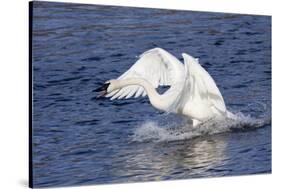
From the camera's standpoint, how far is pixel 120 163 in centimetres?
572

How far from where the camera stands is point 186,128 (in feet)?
19.7

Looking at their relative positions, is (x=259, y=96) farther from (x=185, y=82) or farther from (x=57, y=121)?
(x=57, y=121)

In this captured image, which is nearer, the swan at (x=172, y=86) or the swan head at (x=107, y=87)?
the swan head at (x=107, y=87)

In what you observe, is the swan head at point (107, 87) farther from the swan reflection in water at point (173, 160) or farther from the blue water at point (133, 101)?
the swan reflection in water at point (173, 160)

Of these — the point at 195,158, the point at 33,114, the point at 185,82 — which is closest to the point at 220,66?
the point at 185,82

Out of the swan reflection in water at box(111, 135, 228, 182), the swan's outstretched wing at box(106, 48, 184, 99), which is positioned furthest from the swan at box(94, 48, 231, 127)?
the swan reflection in water at box(111, 135, 228, 182)

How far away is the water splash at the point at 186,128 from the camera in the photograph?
5.85 meters

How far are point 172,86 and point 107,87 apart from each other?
1.82 feet

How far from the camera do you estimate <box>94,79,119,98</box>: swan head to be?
569cm

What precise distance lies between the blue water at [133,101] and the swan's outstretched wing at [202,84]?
0.06 meters

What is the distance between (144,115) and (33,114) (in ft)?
2.92

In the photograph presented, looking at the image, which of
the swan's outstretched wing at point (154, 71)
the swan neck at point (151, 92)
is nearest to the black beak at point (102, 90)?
the swan's outstretched wing at point (154, 71)

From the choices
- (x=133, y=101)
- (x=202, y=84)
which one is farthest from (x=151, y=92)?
(x=202, y=84)

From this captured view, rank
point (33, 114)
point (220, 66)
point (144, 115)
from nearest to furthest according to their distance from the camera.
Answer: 1. point (33, 114)
2. point (144, 115)
3. point (220, 66)
